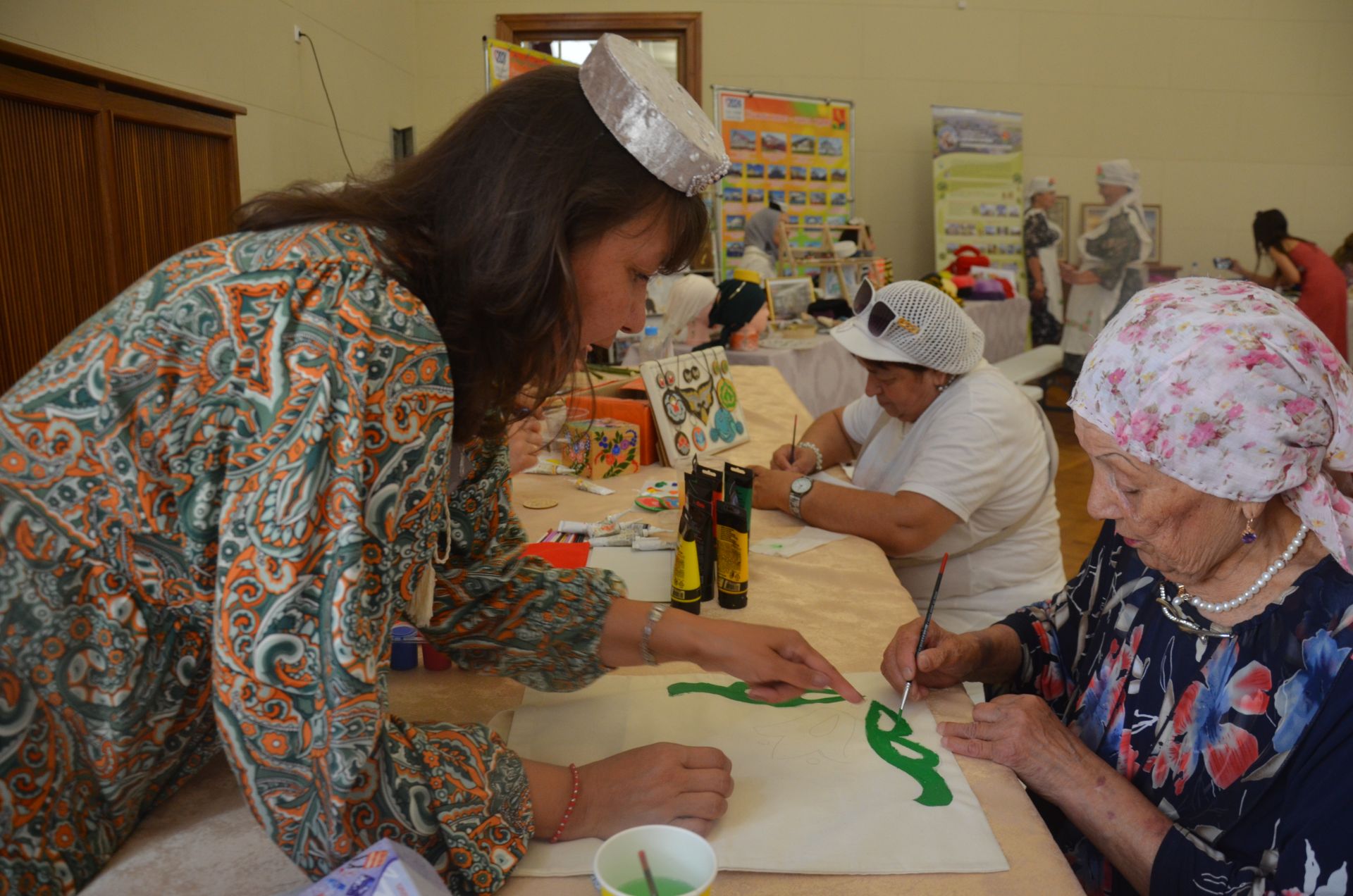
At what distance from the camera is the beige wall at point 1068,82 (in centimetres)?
836

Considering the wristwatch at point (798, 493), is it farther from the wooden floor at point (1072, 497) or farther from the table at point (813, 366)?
the table at point (813, 366)

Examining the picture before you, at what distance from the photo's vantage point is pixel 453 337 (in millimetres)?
1037

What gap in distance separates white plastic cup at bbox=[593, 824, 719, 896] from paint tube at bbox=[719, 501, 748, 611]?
942mm

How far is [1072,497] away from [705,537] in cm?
491

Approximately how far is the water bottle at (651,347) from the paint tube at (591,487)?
2361 millimetres

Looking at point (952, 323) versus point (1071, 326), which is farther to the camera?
point (1071, 326)

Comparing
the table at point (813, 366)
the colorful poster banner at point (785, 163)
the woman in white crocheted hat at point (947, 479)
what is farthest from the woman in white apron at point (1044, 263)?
the woman in white crocheted hat at point (947, 479)

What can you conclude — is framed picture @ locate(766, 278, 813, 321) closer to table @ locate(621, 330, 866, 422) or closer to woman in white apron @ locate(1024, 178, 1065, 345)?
table @ locate(621, 330, 866, 422)

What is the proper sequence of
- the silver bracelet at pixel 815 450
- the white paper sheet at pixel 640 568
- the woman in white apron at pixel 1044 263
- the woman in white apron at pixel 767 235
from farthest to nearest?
the woman in white apron at pixel 1044 263 → the woman in white apron at pixel 767 235 → the silver bracelet at pixel 815 450 → the white paper sheet at pixel 640 568

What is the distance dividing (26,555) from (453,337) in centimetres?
43

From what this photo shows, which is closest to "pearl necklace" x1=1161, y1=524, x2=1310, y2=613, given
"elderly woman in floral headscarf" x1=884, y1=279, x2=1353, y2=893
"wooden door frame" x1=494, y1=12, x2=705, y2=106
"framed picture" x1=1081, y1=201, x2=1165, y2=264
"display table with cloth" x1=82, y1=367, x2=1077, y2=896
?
"elderly woman in floral headscarf" x1=884, y1=279, x2=1353, y2=893

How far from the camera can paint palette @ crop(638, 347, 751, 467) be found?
9.07 feet

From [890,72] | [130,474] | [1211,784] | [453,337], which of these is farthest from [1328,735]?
[890,72]

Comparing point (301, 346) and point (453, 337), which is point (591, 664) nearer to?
point (453, 337)
